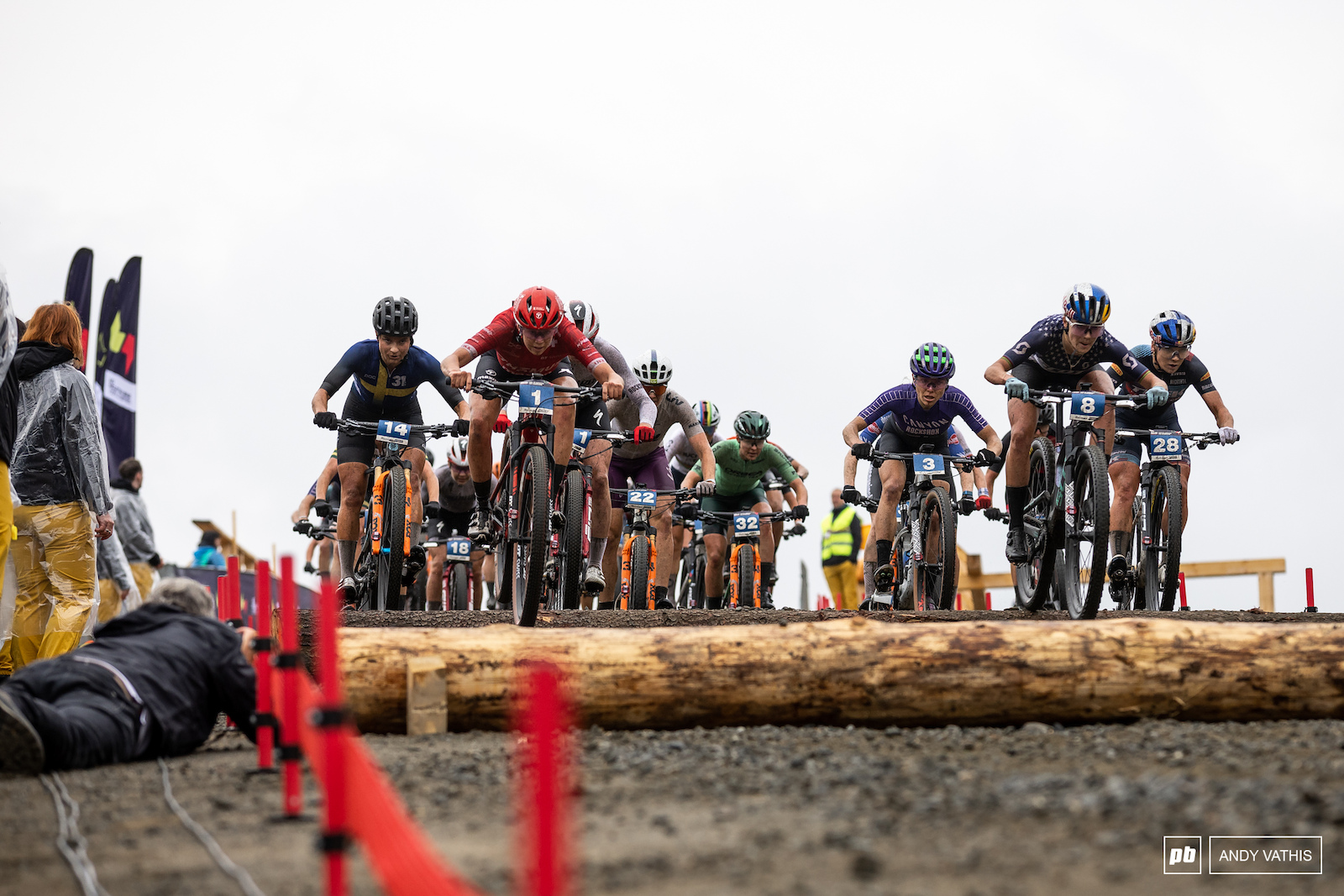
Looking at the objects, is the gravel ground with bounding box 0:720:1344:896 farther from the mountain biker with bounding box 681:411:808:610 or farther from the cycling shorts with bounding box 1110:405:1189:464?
the mountain biker with bounding box 681:411:808:610

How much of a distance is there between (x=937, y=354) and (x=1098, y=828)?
27.2ft

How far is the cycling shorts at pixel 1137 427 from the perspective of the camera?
1110cm

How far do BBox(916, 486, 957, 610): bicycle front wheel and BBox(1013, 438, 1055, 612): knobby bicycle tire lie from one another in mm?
546

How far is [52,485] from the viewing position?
7.46 m

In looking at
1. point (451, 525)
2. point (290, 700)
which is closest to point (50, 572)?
point (290, 700)

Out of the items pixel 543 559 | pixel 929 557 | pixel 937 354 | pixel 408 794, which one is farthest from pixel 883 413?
pixel 408 794

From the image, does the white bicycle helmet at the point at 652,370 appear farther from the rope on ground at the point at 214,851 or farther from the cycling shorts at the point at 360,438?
the rope on ground at the point at 214,851

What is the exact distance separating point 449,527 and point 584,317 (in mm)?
4800

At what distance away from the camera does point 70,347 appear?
7555mm

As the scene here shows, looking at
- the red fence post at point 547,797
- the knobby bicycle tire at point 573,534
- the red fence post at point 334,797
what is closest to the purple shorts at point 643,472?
the knobby bicycle tire at point 573,534

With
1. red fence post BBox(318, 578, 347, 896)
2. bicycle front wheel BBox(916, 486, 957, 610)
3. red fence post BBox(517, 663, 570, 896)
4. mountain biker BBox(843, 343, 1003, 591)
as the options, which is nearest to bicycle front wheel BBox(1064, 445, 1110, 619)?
bicycle front wheel BBox(916, 486, 957, 610)

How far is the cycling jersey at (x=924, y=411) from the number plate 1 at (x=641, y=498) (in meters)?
2.37

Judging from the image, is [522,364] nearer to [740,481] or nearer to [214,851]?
[740,481]

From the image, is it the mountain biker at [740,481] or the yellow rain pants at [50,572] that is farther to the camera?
the mountain biker at [740,481]
